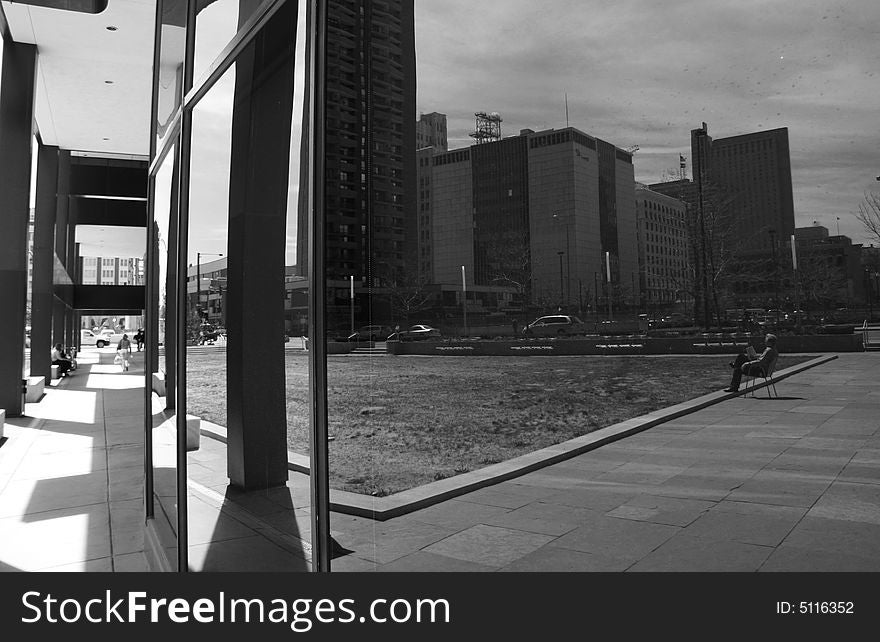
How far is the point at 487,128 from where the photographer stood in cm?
177

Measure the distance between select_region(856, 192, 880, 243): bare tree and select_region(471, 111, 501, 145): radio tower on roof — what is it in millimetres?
854

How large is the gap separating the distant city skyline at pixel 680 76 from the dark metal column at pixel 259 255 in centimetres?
73

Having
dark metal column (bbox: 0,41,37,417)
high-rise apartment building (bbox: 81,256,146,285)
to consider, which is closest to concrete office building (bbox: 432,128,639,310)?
dark metal column (bbox: 0,41,37,417)

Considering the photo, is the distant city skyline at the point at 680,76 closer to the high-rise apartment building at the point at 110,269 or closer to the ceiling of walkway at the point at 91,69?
the ceiling of walkway at the point at 91,69

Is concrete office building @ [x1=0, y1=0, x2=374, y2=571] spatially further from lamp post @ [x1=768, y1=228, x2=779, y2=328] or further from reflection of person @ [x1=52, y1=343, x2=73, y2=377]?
reflection of person @ [x1=52, y1=343, x2=73, y2=377]

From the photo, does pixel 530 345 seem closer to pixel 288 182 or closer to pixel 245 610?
pixel 288 182

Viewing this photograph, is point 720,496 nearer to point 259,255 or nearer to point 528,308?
point 528,308

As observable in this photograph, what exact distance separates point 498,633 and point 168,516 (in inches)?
103

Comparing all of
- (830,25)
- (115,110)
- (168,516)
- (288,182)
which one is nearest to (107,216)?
(115,110)

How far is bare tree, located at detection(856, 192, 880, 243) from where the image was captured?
1.23 metres

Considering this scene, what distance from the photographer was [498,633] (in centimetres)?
186

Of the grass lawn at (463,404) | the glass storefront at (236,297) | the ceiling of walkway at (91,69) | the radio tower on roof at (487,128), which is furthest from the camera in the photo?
the ceiling of walkway at (91,69)

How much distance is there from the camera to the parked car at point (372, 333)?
1.97 metres

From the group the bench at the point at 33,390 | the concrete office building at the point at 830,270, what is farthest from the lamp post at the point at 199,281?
the bench at the point at 33,390
